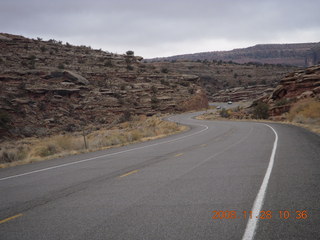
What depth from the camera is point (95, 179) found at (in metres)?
6.98

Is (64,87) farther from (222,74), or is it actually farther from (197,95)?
(222,74)

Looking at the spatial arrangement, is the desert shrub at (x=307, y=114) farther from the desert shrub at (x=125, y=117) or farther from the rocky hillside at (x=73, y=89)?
the rocky hillside at (x=73, y=89)

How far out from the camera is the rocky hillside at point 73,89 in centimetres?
3078

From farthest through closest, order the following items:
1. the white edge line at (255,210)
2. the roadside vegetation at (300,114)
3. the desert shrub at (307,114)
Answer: the desert shrub at (307,114) < the roadside vegetation at (300,114) < the white edge line at (255,210)

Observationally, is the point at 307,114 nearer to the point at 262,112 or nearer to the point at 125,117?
the point at 262,112

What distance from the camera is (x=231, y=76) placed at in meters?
106

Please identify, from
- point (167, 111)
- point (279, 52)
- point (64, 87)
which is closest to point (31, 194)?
point (64, 87)

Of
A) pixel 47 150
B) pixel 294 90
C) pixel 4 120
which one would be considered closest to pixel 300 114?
pixel 294 90

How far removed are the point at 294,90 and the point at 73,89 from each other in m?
32.9

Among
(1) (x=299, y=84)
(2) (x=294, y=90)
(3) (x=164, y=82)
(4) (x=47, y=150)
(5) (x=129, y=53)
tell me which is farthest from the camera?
(5) (x=129, y=53)

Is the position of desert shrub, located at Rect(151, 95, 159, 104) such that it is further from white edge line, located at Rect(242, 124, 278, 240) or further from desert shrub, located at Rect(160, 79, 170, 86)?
white edge line, located at Rect(242, 124, 278, 240)
